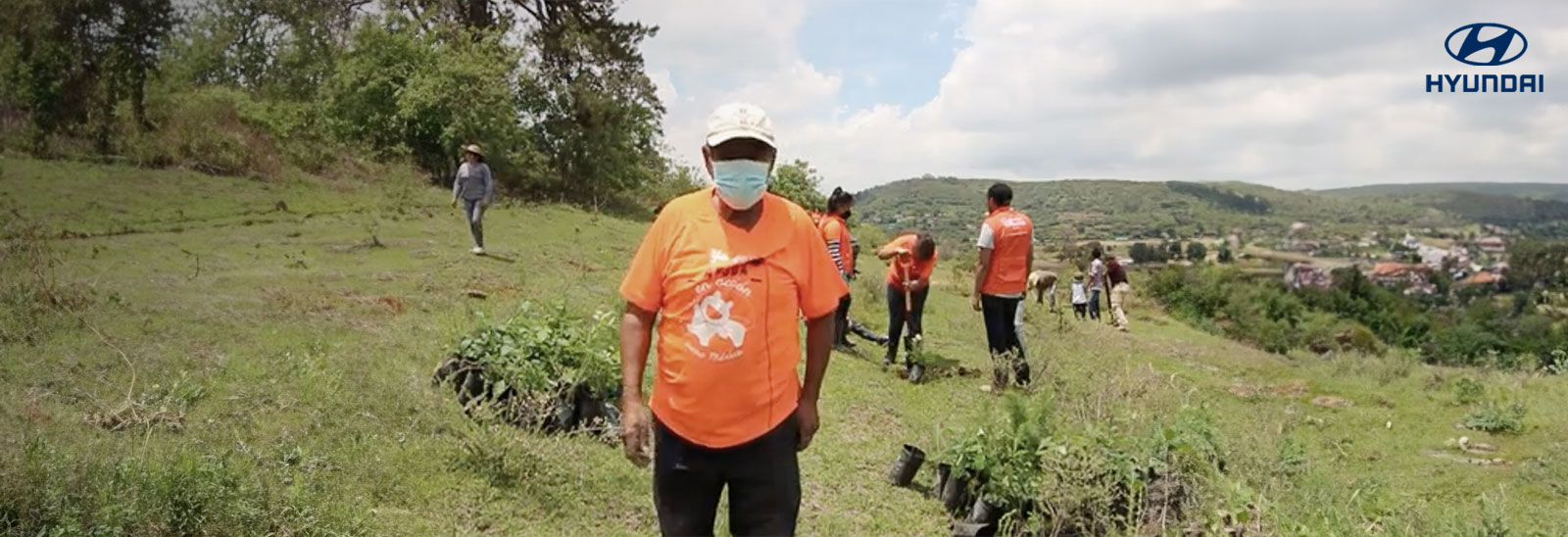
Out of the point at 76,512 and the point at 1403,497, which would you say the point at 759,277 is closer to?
the point at 76,512

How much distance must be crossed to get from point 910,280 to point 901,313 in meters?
0.37

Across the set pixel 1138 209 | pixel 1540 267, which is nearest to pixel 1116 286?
pixel 1540 267

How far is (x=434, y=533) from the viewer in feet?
13.7

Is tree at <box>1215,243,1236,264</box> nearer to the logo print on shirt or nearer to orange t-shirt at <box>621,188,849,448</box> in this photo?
orange t-shirt at <box>621,188,849,448</box>

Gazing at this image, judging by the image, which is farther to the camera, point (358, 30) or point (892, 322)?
point (358, 30)

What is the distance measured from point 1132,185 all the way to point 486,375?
12028cm

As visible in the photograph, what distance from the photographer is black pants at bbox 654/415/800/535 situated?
283 cm

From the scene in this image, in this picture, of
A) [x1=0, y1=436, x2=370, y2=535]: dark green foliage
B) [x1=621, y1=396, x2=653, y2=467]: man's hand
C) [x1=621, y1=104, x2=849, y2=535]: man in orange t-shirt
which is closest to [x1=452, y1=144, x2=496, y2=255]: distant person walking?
[x1=0, y1=436, x2=370, y2=535]: dark green foliage

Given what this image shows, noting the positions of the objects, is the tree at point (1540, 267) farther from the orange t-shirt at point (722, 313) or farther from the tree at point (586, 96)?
the orange t-shirt at point (722, 313)

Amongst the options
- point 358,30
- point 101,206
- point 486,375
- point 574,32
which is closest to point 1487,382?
point 486,375

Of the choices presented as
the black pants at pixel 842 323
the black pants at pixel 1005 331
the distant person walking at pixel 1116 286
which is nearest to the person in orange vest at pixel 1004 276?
the black pants at pixel 1005 331

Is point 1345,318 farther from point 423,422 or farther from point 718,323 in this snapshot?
point 718,323

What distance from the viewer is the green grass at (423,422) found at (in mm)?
3982

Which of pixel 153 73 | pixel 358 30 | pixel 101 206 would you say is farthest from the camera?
pixel 358 30
